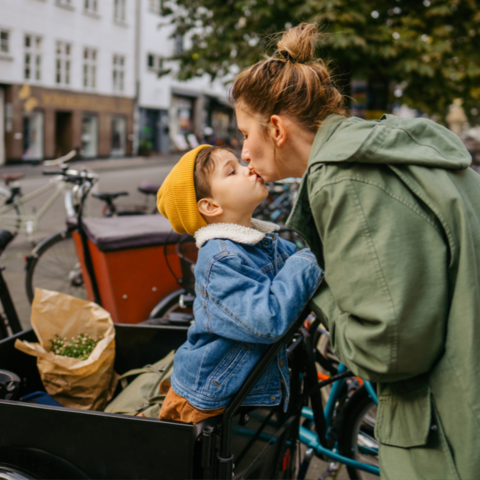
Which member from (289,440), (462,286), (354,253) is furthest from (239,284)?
(289,440)

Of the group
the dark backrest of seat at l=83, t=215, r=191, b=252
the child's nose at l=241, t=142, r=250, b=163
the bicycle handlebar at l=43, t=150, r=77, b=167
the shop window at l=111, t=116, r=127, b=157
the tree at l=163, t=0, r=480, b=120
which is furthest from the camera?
the shop window at l=111, t=116, r=127, b=157

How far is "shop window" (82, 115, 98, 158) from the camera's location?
77.9 feet

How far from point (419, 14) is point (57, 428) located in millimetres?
8316

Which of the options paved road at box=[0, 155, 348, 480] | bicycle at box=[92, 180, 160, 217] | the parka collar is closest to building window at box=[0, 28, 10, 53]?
paved road at box=[0, 155, 348, 480]

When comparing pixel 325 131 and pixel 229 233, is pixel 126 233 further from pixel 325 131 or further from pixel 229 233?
pixel 325 131

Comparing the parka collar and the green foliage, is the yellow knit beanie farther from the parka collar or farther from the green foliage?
the green foliage

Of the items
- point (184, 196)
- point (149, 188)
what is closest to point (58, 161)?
point (149, 188)

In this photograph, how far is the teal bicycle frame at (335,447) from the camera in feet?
6.37

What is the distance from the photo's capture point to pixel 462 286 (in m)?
0.98

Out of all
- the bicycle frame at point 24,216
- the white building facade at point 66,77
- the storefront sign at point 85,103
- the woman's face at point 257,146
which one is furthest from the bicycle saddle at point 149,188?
the storefront sign at point 85,103

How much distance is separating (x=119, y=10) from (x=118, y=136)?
19.9ft

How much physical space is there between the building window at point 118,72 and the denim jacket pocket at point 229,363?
25.5 metres

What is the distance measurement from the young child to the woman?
0.23 meters

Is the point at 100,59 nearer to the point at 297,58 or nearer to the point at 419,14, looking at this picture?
the point at 419,14
